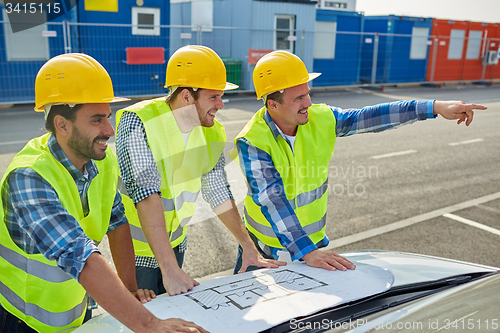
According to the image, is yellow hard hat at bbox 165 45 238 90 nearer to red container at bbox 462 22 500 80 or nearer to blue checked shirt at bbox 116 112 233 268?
blue checked shirt at bbox 116 112 233 268

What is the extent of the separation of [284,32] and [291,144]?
47.5 feet

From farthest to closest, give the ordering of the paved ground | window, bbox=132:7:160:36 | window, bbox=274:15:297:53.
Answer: window, bbox=274:15:297:53 → window, bbox=132:7:160:36 → the paved ground

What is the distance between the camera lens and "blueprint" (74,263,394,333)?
1675 millimetres

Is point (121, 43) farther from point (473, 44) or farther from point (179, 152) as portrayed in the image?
point (473, 44)

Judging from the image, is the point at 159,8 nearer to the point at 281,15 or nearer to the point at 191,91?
the point at 281,15

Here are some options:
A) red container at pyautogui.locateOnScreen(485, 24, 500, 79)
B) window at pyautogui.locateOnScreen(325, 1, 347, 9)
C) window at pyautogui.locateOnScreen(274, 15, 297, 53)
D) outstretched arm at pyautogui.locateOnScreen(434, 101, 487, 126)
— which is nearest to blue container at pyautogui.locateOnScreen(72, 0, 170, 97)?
window at pyautogui.locateOnScreen(274, 15, 297, 53)

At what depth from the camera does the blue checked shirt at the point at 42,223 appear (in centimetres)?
168

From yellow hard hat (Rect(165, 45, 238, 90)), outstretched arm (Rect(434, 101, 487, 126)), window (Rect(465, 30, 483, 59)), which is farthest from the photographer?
window (Rect(465, 30, 483, 59))

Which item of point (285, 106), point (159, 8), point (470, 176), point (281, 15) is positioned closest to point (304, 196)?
point (285, 106)

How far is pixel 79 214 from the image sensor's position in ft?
6.60

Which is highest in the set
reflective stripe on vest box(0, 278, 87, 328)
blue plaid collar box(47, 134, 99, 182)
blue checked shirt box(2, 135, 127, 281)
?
blue plaid collar box(47, 134, 99, 182)

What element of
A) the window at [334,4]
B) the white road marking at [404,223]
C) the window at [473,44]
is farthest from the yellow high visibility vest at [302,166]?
the window at [334,4]

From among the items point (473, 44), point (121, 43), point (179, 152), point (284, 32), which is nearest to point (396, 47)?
point (473, 44)

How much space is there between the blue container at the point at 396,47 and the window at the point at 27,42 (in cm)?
1275
